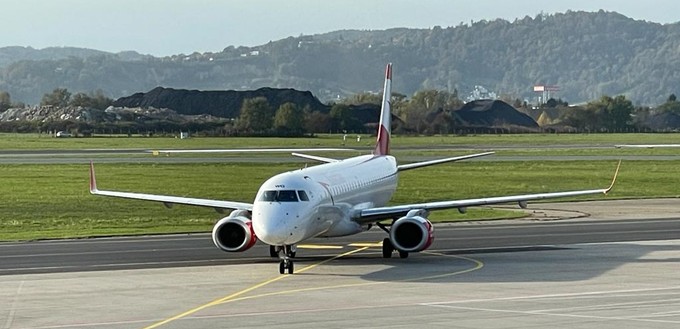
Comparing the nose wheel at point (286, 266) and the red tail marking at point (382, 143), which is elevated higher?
the red tail marking at point (382, 143)

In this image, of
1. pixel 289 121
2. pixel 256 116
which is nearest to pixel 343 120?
pixel 289 121

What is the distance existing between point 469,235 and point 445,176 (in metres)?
39.4

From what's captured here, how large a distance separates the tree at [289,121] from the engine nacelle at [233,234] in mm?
125697

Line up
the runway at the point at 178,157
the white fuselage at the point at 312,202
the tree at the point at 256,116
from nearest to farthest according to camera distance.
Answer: the white fuselage at the point at 312,202
the runway at the point at 178,157
the tree at the point at 256,116

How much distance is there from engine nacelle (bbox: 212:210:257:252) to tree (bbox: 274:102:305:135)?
A: 126 meters

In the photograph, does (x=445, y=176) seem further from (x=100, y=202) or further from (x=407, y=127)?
(x=407, y=127)

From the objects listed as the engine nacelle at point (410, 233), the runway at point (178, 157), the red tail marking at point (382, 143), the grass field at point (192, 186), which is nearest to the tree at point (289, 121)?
the runway at point (178, 157)

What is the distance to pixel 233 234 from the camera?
127 ft

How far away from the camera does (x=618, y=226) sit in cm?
5219

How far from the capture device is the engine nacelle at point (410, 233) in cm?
3891

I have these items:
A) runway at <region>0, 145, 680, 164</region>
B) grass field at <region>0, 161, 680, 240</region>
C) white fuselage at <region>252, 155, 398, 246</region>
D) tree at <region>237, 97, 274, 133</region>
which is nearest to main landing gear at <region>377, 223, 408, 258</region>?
white fuselage at <region>252, 155, 398, 246</region>

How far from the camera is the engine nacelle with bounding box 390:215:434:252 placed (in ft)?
128

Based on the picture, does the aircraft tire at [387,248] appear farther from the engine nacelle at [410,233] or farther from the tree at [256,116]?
the tree at [256,116]

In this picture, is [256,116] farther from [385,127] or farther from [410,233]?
[410,233]
